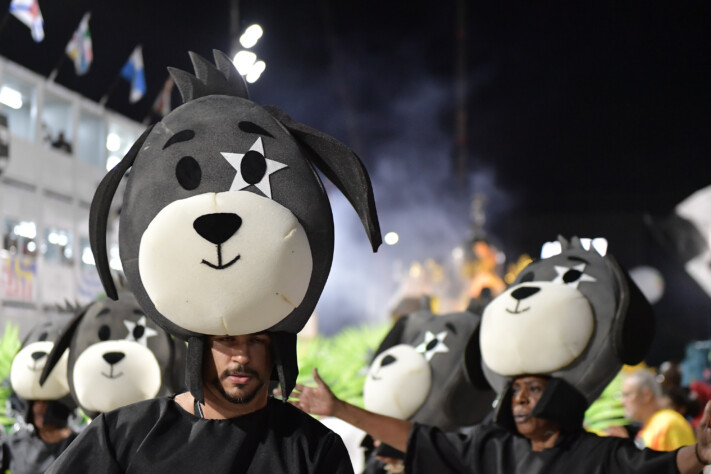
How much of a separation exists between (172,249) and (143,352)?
2.20 meters

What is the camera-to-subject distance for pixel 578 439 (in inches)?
158

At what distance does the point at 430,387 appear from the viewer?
525cm

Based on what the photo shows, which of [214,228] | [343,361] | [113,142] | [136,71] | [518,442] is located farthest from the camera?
[113,142]

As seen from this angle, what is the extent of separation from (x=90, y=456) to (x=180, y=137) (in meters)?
0.92

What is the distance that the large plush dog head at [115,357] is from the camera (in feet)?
14.5

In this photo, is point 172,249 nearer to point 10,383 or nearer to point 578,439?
point 578,439

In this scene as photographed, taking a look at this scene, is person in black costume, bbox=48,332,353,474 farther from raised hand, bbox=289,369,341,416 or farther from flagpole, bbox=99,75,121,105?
flagpole, bbox=99,75,121,105

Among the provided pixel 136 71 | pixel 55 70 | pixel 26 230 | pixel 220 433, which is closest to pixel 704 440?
pixel 220 433

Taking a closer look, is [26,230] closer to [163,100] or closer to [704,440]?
[163,100]

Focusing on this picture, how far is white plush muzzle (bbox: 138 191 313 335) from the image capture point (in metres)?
2.53

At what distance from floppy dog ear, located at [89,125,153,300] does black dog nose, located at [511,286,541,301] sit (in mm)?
1993

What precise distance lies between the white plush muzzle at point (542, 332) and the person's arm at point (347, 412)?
52cm

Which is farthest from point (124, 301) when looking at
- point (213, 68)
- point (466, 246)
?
point (466, 246)

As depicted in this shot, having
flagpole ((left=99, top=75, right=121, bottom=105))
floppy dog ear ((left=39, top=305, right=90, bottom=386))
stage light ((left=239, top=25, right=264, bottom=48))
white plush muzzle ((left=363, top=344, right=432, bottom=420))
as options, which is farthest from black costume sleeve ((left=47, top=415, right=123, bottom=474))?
flagpole ((left=99, top=75, right=121, bottom=105))
